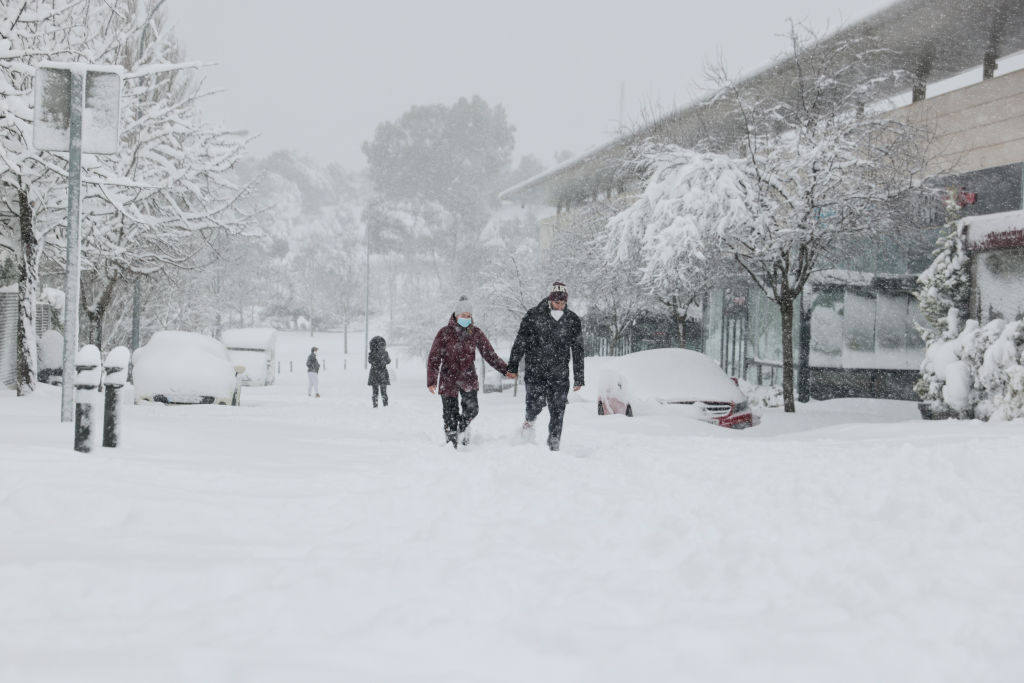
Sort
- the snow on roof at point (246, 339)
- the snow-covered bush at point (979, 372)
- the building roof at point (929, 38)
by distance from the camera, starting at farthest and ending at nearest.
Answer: the snow on roof at point (246, 339) → the building roof at point (929, 38) → the snow-covered bush at point (979, 372)

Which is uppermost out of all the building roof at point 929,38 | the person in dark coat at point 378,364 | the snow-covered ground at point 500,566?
the building roof at point 929,38

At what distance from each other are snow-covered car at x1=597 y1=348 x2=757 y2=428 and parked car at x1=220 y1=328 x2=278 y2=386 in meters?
20.4

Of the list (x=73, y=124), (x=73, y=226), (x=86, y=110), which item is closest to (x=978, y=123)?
(x=86, y=110)

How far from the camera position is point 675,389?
11961 millimetres

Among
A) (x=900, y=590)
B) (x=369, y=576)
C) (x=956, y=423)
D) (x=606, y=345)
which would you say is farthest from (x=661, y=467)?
(x=606, y=345)

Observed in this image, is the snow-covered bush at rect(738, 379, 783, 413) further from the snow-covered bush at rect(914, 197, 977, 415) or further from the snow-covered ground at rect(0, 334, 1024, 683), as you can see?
the snow-covered ground at rect(0, 334, 1024, 683)

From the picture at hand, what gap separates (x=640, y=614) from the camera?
10.3 feet

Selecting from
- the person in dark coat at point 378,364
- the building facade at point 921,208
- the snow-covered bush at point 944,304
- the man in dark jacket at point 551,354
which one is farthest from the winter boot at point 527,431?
the building facade at point 921,208

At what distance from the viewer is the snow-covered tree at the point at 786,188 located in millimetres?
12859

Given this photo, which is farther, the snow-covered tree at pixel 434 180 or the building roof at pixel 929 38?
the snow-covered tree at pixel 434 180

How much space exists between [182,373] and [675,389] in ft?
29.7

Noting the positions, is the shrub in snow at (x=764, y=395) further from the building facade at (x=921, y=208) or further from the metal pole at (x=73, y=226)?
the metal pole at (x=73, y=226)

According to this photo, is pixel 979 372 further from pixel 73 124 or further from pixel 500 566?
pixel 73 124

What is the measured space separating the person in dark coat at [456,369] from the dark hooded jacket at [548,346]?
0.32 m
